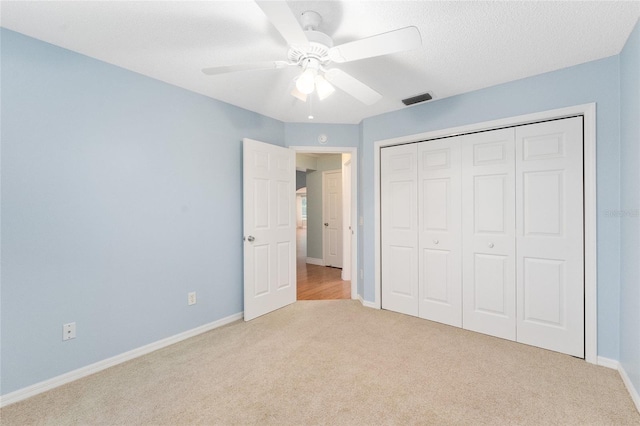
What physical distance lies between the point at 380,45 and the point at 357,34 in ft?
1.58

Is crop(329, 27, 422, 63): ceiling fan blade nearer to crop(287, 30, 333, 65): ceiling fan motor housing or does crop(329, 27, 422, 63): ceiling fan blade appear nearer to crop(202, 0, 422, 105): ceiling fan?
crop(202, 0, 422, 105): ceiling fan

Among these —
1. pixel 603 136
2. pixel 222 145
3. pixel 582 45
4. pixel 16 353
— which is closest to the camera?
pixel 16 353

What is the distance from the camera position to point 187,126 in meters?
2.76

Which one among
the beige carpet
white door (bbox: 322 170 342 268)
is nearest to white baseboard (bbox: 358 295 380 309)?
the beige carpet

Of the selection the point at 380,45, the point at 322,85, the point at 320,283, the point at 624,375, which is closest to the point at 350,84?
the point at 322,85

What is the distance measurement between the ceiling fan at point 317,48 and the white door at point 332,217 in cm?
400

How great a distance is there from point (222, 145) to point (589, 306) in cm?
354

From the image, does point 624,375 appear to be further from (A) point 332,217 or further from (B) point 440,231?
(A) point 332,217

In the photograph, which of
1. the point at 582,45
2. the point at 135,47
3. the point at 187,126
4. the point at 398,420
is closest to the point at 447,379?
the point at 398,420

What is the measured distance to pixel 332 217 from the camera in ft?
19.9

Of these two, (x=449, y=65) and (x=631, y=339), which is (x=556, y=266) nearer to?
(x=631, y=339)

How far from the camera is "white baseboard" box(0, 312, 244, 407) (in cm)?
185

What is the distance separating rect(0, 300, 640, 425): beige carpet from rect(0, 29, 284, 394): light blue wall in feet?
1.11

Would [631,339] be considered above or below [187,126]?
below
